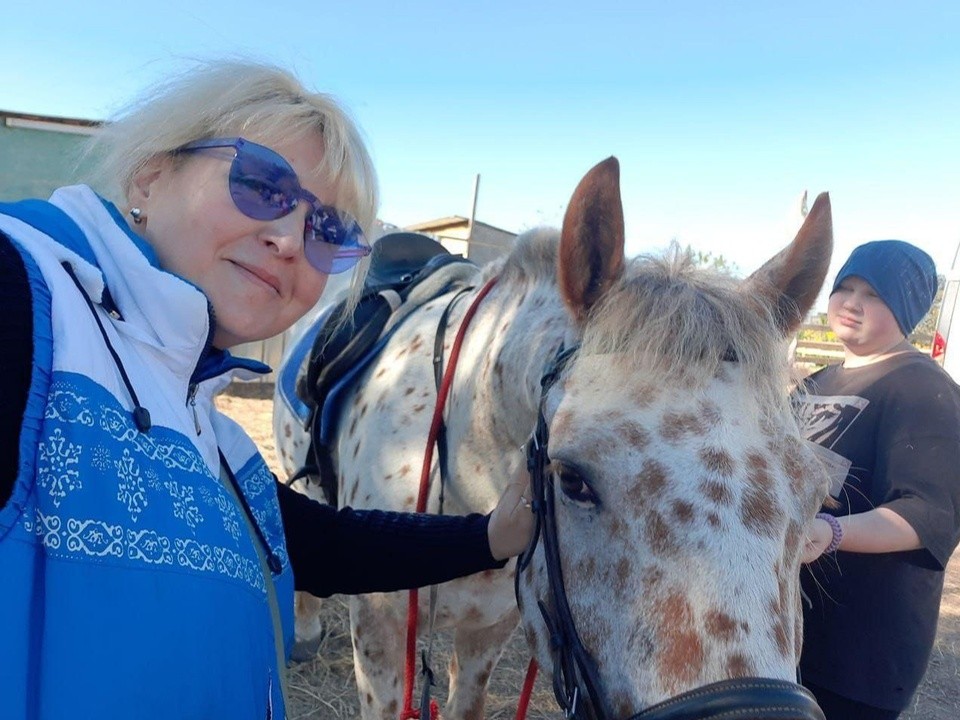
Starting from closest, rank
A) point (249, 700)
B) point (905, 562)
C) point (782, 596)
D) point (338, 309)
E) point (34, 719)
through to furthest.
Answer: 1. point (34, 719)
2. point (249, 700)
3. point (782, 596)
4. point (905, 562)
5. point (338, 309)

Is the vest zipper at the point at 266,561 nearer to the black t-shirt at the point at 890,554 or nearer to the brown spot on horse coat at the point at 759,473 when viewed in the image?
Answer: the brown spot on horse coat at the point at 759,473

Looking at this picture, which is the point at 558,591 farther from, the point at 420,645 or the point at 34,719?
the point at 420,645

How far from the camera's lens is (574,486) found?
4.20 feet

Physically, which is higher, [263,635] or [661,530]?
[661,530]

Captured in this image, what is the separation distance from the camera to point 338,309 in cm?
305

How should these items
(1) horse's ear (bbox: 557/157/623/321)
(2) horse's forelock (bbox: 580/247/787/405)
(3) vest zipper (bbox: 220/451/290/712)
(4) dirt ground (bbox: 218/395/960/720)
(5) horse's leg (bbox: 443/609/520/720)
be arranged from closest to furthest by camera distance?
1. (3) vest zipper (bbox: 220/451/290/712)
2. (2) horse's forelock (bbox: 580/247/787/405)
3. (1) horse's ear (bbox: 557/157/623/321)
4. (5) horse's leg (bbox: 443/609/520/720)
5. (4) dirt ground (bbox: 218/395/960/720)

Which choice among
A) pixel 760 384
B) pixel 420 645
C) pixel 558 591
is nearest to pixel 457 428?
pixel 558 591

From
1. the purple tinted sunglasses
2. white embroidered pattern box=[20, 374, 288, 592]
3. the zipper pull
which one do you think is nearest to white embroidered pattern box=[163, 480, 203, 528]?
white embroidered pattern box=[20, 374, 288, 592]

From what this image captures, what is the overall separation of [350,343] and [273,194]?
1.41 metres

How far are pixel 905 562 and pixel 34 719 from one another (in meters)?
2.16

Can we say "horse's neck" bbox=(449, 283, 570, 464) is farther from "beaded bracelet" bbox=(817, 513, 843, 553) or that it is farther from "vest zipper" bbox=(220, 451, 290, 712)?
"beaded bracelet" bbox=(817, 513, 843, 553)

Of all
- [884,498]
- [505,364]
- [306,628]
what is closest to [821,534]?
[884,498]

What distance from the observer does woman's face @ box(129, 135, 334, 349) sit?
1147 millimetres

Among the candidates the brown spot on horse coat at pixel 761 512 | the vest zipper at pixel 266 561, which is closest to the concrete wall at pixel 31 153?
the vest zipper at pixel 266 561
